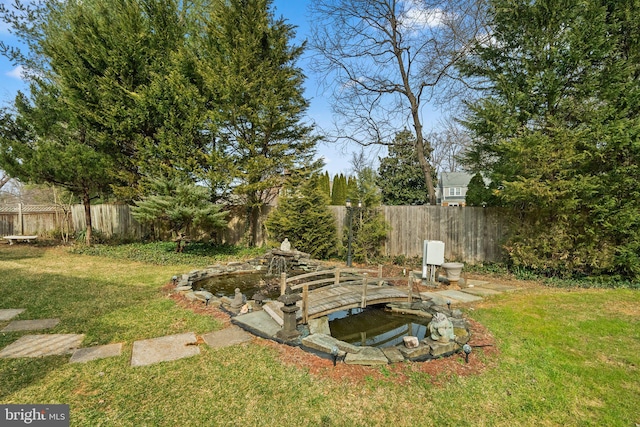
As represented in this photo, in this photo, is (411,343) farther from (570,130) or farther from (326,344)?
(570,130)

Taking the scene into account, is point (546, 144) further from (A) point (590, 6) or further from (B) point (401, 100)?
(B) point (401, 100)

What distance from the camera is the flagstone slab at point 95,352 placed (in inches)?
128

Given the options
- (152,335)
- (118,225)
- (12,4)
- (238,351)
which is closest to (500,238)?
(238,351)

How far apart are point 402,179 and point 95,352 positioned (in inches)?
633

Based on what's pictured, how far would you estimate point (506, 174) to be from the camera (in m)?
7.29

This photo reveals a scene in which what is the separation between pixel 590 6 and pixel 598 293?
5.82 metres

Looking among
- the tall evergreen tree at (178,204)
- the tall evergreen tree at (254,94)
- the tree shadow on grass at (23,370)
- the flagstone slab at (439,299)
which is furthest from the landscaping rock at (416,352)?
the tall evergreen tree at (254,94)

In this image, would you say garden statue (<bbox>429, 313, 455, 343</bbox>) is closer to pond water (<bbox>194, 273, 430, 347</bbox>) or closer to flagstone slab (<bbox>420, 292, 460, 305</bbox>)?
pond water (<bbox>194, 273, 430, 347</bbox>)

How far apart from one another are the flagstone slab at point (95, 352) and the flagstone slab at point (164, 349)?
0.18m

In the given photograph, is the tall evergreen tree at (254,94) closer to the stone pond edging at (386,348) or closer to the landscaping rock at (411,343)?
the stone pond edging at (386,348)

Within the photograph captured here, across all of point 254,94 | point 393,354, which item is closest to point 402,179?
point 254,94

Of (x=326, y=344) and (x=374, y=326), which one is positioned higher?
(x=326, y=344)

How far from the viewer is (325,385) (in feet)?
9.44

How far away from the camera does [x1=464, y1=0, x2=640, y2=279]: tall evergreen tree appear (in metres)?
6.12
